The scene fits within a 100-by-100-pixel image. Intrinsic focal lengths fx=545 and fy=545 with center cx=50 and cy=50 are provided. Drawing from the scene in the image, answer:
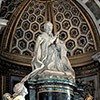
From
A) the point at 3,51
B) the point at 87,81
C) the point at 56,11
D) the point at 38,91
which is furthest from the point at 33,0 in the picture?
the point at 38,91

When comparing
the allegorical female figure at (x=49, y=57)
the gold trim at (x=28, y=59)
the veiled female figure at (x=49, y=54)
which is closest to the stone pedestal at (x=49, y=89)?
the allegorical female figure at (x=49, y=57)

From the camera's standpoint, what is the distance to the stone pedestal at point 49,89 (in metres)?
15.2

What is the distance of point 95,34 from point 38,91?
4.04 meters

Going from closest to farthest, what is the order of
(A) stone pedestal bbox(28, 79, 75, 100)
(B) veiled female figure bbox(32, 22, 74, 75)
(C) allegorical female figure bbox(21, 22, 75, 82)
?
(A) stone pedestal bbox(28, 79, 75, 100) → (C) allegorical female figure bbox(21, 22, 75, 82) → (B) veiled female figure bbox(32, 22, 74, 75)

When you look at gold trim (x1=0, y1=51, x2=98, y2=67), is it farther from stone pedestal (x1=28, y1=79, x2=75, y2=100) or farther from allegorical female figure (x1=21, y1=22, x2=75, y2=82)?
stone pedestal (x1=28, y1=79, x2=75, y2=100)

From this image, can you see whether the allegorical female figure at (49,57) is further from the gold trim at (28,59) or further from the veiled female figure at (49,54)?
the gold trim at (28,59)

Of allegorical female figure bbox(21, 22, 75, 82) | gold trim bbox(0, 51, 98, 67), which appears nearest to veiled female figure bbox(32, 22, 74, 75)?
allegorical female figure bbox(21, 22, 75, 82)

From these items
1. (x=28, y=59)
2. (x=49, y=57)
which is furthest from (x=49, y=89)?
(x=28, y=59)

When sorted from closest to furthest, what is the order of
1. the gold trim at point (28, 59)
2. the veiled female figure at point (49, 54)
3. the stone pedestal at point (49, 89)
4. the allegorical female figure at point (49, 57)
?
1. the stone pedestal at point (49, 89)
2. the allegorical female figure at point (49, 57)
3. the veiled female figure at point (49, 54)
4. the gold trim at point (28, 59)

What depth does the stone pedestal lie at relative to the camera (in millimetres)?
15234

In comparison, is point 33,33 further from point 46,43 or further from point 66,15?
point 46,43

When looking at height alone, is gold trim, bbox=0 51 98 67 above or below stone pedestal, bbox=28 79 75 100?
above

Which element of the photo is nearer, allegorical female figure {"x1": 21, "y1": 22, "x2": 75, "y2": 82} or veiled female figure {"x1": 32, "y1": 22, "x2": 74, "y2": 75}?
allegorical female figure {"x1": 21, "y1": 22, "x2": 75, "y2": 82}

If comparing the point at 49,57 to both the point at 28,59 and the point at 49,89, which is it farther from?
the point at 28,59
